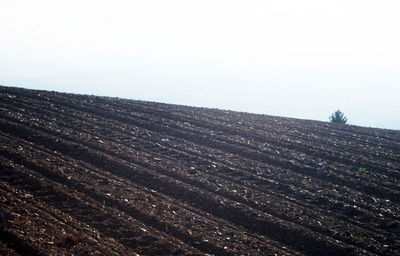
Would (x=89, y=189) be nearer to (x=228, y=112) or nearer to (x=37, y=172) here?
(x=37, y=172)

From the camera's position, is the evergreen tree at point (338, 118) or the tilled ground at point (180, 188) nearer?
the tilled ground at point (180, 188)

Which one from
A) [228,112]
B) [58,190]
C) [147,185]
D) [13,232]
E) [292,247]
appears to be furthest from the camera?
[228,112]

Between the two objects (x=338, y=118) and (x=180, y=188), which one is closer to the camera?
(x=180, y=188)

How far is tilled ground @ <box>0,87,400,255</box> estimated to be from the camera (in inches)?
334

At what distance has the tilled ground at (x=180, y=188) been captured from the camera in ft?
27.8

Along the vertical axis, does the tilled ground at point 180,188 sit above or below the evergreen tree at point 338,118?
below

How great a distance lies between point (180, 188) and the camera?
11375 mm

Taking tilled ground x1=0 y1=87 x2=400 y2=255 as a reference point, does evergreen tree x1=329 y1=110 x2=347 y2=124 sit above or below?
above

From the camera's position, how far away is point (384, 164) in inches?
641

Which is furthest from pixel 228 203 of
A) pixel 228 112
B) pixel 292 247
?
pixel 228 112

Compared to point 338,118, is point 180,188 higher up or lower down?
lower down

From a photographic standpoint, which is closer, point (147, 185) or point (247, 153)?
point (147, 185)

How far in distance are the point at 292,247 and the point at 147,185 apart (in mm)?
4031

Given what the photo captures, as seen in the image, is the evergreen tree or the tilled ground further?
the evergreen tree
